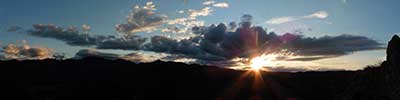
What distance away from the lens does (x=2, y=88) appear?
3925 inches

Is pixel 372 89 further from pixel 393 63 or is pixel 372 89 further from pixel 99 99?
pixel 99 99

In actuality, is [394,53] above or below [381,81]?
above

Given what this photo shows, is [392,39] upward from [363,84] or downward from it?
upward

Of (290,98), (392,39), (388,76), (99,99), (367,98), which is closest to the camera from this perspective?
(367,98)

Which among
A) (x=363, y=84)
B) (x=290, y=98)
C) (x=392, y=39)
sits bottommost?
(x=290, y=98)

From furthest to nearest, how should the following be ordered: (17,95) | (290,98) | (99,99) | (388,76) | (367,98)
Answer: (290,98) → (99,99) → (17,95) → (388,76) → (367,98)

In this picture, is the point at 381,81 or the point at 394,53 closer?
the point at 381,81

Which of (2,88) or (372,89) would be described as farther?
(2,88)

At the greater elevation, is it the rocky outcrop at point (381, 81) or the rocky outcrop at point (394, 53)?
the rocky outcrop at point (394, 53)

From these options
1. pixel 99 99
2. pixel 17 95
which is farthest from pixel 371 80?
pixel 99 99

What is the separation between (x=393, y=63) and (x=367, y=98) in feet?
34.1

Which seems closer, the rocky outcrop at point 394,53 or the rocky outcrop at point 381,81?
the rocky outcrop at point 381,81

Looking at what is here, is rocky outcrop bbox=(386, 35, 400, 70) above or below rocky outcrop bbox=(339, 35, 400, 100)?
above

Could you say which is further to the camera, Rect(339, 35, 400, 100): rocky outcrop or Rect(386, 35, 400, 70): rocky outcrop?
Rect(386, 35, 400, 70): rocky outcrop
